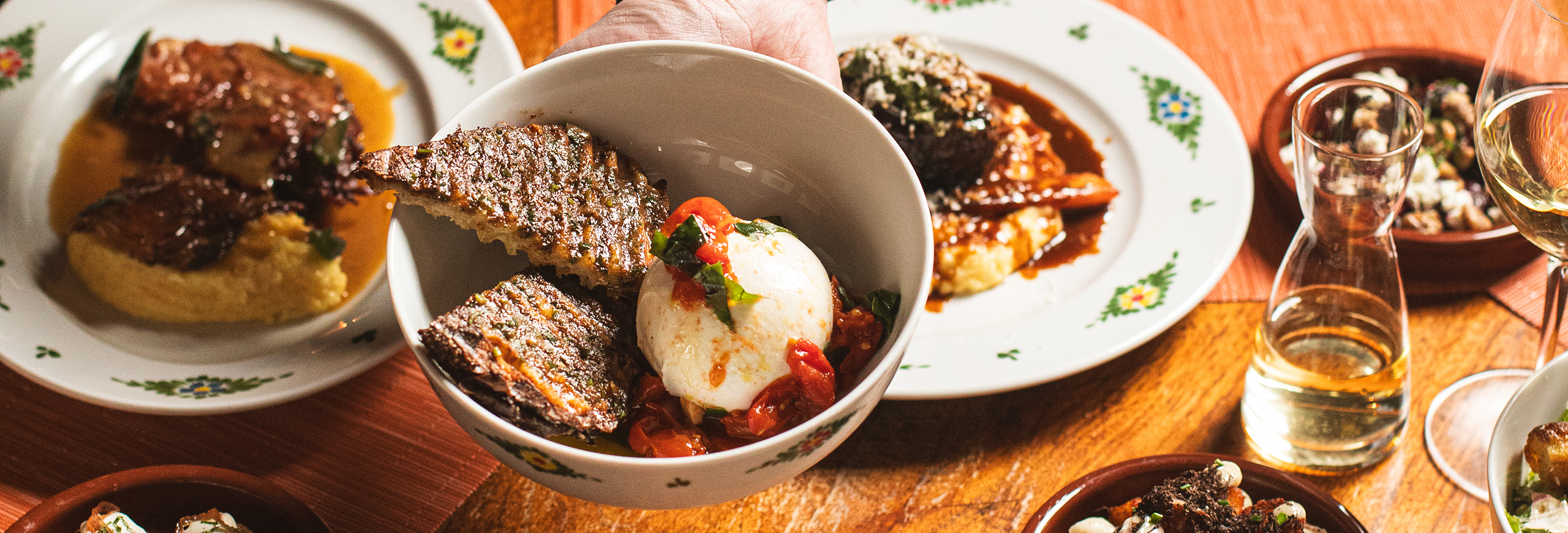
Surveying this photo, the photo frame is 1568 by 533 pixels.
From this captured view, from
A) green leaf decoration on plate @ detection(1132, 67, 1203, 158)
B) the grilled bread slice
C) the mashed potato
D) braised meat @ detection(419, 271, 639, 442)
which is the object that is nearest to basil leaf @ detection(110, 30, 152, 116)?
the mashed potato

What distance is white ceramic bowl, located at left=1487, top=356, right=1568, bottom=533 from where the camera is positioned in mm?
1485

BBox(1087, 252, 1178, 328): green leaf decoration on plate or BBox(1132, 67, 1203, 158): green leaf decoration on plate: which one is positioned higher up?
BBox(1132, 67, 1203, 158): green leaf decoration on plate

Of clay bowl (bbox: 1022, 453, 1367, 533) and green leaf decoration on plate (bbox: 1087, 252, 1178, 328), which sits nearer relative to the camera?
clay bowl (bbox: 1022, 453, 1367, 533)

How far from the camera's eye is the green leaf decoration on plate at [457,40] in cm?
247

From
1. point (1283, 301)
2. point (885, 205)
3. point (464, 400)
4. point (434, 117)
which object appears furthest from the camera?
point (434, 117)

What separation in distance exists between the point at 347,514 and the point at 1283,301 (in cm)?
172

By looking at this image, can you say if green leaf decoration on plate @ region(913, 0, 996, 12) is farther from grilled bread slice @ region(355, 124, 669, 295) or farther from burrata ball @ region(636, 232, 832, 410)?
burrata ball @ region(636, 232, 832, 410)

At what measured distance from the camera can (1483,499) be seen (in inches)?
71.2

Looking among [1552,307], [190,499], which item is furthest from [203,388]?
[1552,307]

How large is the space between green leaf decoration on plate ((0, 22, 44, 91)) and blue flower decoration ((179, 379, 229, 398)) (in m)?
1.19

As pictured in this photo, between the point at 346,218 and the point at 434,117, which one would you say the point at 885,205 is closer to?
the point at 434,117

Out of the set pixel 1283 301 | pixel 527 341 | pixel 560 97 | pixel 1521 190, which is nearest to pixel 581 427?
pixel 527 341

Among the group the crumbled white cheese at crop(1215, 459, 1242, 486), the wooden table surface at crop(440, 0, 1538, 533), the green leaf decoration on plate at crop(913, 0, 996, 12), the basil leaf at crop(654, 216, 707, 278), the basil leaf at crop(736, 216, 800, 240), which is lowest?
the wooden table surface at crop(440, 0, 1538, 533)

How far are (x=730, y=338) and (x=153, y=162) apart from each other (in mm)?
1925
